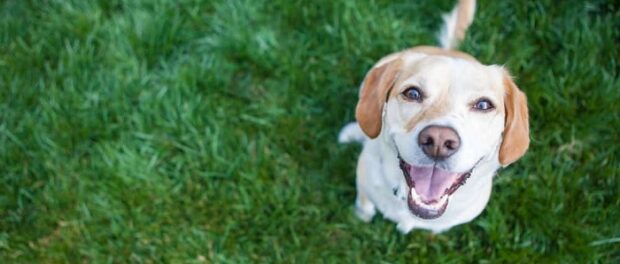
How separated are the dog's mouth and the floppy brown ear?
164 mm

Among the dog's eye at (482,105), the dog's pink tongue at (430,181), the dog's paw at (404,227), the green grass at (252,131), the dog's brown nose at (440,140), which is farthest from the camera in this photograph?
the green grass at (252,131)

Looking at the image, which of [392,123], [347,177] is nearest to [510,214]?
[347,177]

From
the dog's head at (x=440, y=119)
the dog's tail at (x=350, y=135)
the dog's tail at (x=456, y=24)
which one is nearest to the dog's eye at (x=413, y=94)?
the dog's head at (x=440, y=119)

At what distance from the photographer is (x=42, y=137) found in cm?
353

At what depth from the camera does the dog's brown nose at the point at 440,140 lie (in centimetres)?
225

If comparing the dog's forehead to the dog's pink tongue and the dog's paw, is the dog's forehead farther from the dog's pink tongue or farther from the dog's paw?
the dog's paw

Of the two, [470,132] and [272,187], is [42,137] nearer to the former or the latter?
[272,187]

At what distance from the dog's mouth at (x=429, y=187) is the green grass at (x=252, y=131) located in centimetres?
74

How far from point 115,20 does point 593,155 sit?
267cm

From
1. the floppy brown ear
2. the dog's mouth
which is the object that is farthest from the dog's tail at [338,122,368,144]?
the floppy brown ear

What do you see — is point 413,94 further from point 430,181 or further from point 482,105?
point 430,181

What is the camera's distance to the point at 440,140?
2.24 metres

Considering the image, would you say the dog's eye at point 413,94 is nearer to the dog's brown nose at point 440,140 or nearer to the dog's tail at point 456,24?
the dog's brown nose at point 440,140

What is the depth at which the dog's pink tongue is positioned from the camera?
100 inches
